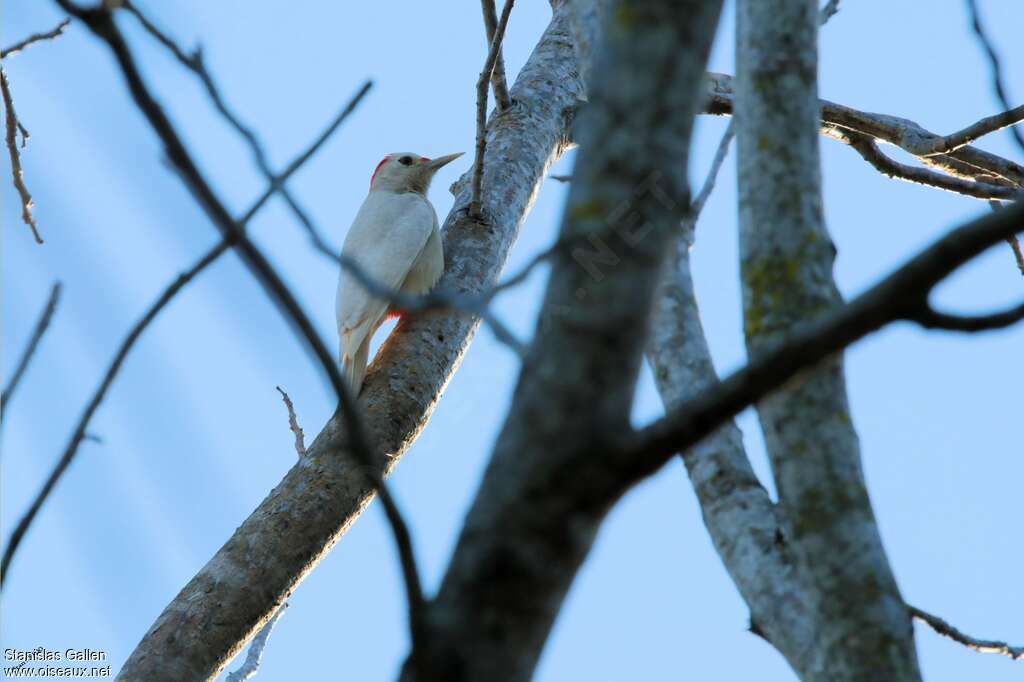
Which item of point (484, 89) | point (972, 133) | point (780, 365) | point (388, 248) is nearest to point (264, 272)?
point (780, 365)

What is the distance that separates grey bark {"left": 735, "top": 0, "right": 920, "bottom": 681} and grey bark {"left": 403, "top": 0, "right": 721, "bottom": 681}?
42 cm

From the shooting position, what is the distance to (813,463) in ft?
5.57

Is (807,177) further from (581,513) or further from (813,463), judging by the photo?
(581,513)

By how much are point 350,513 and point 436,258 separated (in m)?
1.90

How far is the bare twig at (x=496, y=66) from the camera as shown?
4.40 meters

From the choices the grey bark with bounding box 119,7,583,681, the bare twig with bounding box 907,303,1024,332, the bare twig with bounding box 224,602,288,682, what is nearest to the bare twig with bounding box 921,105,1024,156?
the grey bark with bounding box 119,7,583,681

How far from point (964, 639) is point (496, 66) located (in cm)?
307

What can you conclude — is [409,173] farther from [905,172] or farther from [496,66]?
[905,172]

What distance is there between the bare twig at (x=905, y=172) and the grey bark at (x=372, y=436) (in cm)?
118

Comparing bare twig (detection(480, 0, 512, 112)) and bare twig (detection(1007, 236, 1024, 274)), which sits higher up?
bare twig (detection(480, 0, 512, 112))

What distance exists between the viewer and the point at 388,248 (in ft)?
18.0

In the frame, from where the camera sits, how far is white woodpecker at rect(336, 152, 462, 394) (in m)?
4.82

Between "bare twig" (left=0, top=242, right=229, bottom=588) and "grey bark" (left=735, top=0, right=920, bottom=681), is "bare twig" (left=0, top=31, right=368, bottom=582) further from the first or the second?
"grey bark" (left=735, top=0, right=920, bottom=681)

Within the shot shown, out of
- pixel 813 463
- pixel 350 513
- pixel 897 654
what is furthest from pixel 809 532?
pixel 350 513
